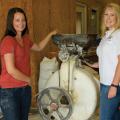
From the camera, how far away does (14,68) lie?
2521mm

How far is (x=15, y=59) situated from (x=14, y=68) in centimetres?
9

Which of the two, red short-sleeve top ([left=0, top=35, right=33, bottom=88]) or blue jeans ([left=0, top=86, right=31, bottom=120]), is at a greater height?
red short-sleeve top ([left=0, top=35, right=33, bottom=88])

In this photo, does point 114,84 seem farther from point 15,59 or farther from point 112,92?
point 15,59

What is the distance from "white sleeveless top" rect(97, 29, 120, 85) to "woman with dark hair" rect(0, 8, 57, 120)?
0.60 m

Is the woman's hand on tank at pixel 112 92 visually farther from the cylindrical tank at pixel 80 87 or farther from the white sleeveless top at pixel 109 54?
the cylindrical tank at pixel 80 87

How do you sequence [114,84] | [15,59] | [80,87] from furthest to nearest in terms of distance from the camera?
[80,87], [15,59], [114,84]

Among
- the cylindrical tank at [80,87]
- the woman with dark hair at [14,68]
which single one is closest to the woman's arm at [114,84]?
the woman with dark hair at [14,68]

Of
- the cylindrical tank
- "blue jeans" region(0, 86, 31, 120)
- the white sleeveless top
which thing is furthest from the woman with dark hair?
the cylindrical tank

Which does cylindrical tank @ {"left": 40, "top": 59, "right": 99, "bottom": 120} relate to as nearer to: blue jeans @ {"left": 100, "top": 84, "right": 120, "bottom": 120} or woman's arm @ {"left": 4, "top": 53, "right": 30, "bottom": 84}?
blue jeans @ {"left": 100, "top": 84, "right": 120, "bottom": 120}

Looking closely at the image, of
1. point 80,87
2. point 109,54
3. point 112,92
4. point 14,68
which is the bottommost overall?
point 80,87

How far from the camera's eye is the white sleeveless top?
95.9 inches

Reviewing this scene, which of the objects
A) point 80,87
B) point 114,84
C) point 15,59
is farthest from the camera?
point 80,87

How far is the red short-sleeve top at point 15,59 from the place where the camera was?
252 centimetres

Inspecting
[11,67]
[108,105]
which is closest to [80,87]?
[108,105]
